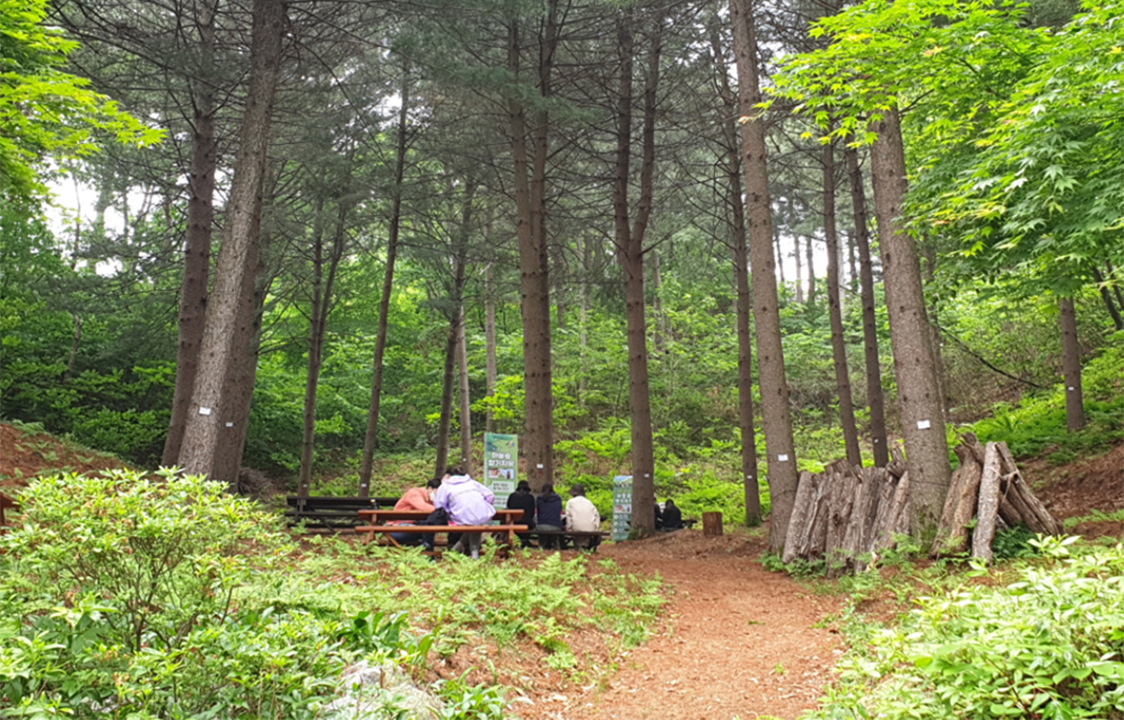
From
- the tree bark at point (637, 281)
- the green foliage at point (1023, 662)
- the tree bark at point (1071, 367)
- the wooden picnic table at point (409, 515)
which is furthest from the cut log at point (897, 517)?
the tree bark at point (1071, 367)

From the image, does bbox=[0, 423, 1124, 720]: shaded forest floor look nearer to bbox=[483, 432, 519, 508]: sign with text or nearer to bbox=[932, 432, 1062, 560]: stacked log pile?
bbox=[932, 432, 1062, 560]: stacked log pile

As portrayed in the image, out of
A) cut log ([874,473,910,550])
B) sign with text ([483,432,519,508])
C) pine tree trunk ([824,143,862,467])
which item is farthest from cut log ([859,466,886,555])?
sign with text ([483,432,519,508])

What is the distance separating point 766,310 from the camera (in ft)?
35.9

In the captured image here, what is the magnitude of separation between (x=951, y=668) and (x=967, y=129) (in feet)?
25.0

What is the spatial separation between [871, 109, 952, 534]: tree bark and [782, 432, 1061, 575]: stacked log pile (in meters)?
0.22

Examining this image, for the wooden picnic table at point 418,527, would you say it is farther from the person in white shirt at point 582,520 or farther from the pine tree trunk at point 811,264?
the pine tree trunk at point 811,264

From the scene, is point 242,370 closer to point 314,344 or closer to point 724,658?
point 314,344

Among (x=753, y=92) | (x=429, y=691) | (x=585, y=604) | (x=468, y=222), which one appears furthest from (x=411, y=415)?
(x=429, y=691)

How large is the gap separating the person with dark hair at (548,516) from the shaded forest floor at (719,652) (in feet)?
3.53

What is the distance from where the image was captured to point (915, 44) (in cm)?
739

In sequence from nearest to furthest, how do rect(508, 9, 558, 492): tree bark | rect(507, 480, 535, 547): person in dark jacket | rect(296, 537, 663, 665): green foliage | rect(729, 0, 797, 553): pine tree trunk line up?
rect(296, 537, 663, 665): green foliage, rect(729, 0, 797, 553): pine tree trunk, rect(507, 480, 535, 547): person in dark jacket, rect(508, 9, 558, 492): tree bark

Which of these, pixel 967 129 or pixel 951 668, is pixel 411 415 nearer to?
pixel 967 129

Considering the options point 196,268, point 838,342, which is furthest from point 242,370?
point 838,342

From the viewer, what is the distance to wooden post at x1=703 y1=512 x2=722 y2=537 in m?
14.2
